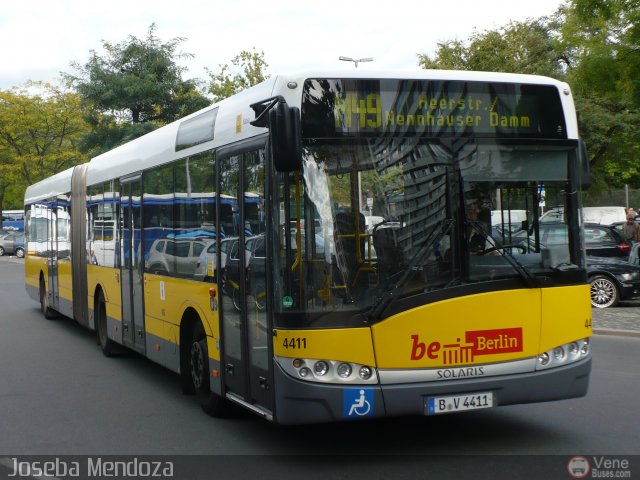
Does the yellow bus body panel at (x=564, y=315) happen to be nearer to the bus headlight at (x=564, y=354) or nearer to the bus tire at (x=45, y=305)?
the bus headlight at (x=564, y=354)

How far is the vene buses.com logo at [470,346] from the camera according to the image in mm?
6402

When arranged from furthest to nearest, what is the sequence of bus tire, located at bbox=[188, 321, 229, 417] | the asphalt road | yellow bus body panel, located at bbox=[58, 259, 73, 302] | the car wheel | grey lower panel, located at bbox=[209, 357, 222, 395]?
the car wheel < yellow bus body panel, located at bbox=[58, 259, 73, 302] < bus tire, located at bbox=[188, 321, 229, 417] < grey lower panel, located at bbox=[209, 357, 222, 395] < the asphalt road

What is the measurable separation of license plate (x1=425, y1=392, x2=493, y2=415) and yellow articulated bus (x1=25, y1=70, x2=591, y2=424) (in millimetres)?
14

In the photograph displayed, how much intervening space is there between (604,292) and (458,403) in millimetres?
11973

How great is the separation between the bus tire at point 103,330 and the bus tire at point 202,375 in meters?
4.14

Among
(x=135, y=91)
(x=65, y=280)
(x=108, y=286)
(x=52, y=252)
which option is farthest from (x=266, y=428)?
(x=135, y=91)

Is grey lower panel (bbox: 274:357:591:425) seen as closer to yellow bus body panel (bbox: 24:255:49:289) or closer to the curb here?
the curb

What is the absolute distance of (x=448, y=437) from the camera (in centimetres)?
732

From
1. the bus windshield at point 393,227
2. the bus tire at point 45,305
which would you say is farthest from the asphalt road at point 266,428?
the bus tire at point 45,305

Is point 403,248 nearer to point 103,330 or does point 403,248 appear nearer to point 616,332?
point 103,330

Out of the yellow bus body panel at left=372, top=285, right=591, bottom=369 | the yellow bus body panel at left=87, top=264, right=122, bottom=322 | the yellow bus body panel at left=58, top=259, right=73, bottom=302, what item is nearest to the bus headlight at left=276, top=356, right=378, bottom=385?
the yellow bus body panel at left=372, top=285, right=591, bottom=369

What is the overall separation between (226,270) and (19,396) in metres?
3.57

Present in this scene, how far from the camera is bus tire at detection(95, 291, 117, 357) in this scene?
12846mm

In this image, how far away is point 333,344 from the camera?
6.24 metres
